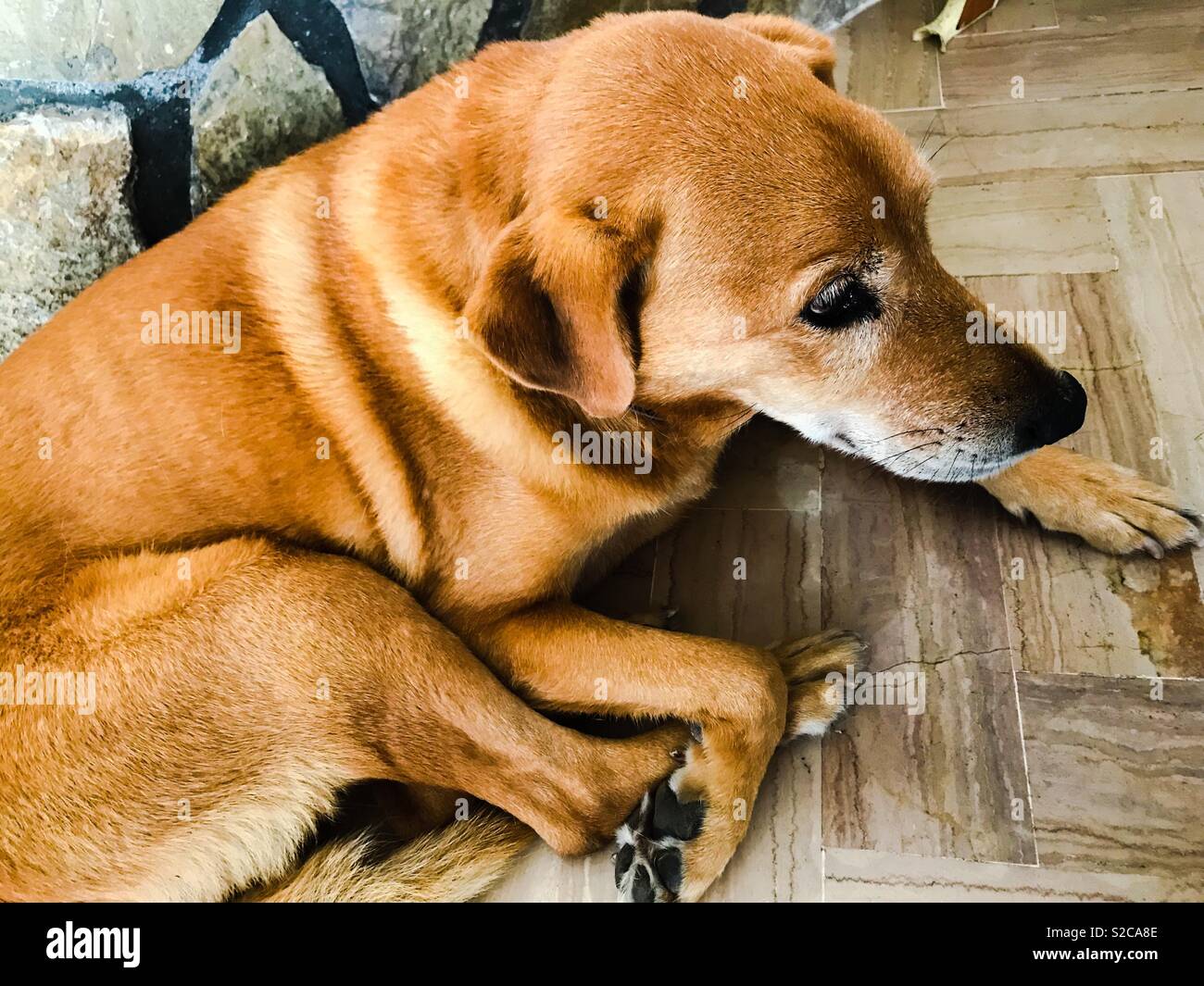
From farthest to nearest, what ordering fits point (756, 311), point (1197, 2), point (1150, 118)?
point (1197, 2)
point (1150, 118)
point (756, 311)

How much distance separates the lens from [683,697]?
6.36ft

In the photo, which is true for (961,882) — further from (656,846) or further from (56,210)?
(56,210)

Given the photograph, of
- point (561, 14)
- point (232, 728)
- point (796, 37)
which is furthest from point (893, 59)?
point (232, 728)

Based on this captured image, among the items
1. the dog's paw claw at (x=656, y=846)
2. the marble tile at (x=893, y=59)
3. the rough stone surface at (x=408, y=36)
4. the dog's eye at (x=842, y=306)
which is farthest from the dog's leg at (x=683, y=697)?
the marble tile at (x=893, y=59)

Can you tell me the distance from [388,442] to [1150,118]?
8.42ft

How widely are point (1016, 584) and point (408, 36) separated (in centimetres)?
213

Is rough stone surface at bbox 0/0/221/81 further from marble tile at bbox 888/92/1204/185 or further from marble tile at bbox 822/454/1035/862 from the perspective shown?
marble tile at bbox 888/92/1204/185

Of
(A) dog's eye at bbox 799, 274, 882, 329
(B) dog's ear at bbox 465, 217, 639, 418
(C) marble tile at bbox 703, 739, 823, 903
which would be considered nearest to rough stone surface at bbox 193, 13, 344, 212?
(B) dog's ear at bbox 465, 217, 639, 418

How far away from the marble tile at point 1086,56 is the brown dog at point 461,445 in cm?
152

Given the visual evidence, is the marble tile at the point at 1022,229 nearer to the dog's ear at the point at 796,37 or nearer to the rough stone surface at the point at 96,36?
the dog's ear at the point at 796,37

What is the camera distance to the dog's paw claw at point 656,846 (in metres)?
1.85
